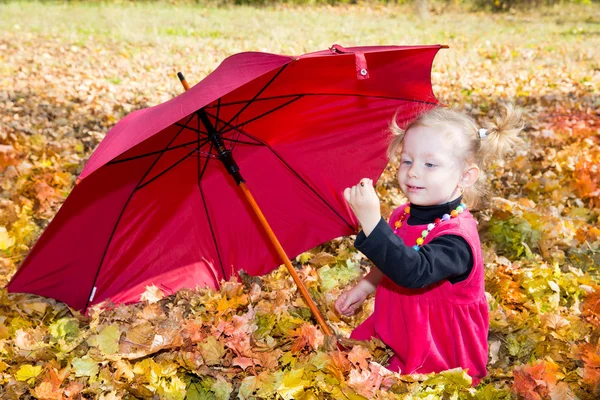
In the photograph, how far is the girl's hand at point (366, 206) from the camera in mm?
1804

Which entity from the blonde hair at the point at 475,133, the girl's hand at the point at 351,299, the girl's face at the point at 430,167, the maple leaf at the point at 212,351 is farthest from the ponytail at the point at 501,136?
the maple leaf at the point at 212,351

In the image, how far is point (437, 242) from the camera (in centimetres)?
198

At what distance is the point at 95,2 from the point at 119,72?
10.4 metres

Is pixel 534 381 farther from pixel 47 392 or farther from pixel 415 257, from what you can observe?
pixel 47 392

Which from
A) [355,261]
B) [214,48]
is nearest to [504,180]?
[355,261]

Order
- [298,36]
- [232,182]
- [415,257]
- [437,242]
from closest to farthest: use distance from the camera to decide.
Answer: [415,257] → [437,242] → [232,182] → [298,36]

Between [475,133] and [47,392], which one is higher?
[475,133]

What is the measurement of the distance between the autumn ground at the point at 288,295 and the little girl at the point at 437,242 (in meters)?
0.14

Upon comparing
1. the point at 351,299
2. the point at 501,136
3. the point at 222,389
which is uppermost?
the point at 501,136

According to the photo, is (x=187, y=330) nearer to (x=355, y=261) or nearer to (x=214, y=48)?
(x=355, y=261)

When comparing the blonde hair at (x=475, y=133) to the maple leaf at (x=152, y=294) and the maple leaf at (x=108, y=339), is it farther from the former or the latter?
the maple leaf at (x=108, y=339)

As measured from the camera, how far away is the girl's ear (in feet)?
6.87

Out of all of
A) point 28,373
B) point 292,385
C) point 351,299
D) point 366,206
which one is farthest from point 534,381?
point 28,373

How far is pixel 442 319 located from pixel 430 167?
1.93ft
